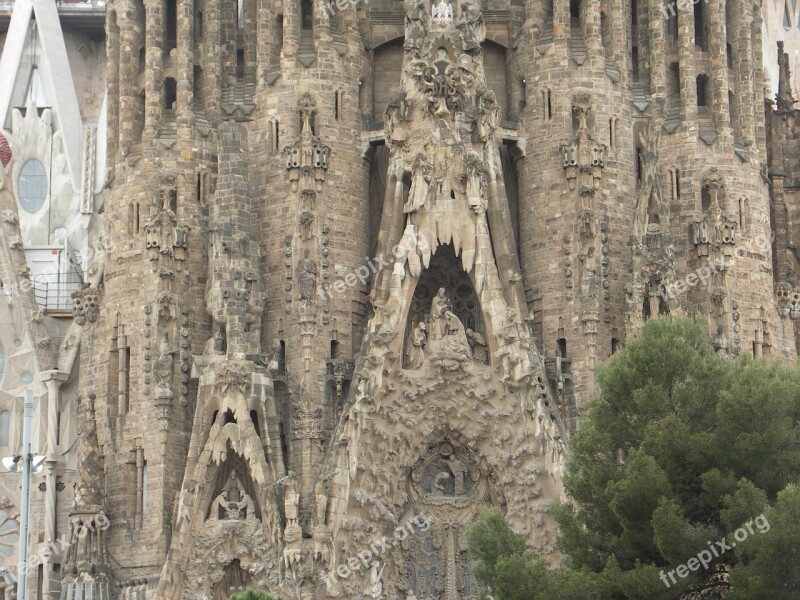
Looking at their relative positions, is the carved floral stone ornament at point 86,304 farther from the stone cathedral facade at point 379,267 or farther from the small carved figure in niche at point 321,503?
the small carved figure in niche at point 321,503

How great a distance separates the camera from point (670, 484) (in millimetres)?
33625

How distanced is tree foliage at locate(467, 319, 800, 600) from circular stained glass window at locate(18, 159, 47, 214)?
23.6 metres

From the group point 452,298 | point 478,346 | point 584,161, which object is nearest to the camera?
point 478,346

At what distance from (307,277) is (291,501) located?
222 inches

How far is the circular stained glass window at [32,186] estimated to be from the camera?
55594mm

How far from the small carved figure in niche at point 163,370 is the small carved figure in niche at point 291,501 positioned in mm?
3829

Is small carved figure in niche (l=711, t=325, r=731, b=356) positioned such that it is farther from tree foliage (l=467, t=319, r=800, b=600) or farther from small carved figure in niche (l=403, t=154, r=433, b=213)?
tree foliage (l=467, t=319, r=800, b=600)

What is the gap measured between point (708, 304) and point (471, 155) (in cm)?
655

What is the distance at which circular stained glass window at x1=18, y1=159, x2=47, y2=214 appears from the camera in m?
55.6

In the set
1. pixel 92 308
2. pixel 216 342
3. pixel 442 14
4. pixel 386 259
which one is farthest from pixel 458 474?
pixel 442 14

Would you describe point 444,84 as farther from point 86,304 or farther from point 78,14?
point 78,14

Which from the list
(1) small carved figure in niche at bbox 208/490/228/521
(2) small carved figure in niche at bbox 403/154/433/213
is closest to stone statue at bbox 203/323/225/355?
(1) small carved figure in niche at bbox 208/490/228/521

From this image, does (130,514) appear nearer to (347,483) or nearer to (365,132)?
(347,483)

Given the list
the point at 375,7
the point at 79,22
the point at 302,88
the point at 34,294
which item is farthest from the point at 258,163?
the point at 79,22
